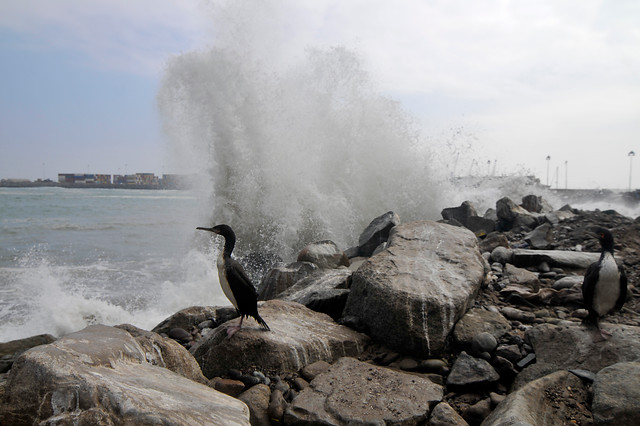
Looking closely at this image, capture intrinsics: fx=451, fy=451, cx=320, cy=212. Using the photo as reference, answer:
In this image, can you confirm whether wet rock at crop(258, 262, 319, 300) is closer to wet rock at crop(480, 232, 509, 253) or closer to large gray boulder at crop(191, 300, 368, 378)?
large gray boulder at crop(191, 300, 368, 378)

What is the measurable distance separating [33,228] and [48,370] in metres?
21.6

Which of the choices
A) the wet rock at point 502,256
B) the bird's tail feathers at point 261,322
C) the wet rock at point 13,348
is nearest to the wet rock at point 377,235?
the wet rock at point 502,256

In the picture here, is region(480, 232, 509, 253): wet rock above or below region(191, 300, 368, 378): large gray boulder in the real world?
above

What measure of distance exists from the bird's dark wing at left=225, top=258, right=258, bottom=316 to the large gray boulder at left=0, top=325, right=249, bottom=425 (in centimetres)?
125

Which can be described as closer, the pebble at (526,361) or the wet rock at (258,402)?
the wet rock at (258,402)

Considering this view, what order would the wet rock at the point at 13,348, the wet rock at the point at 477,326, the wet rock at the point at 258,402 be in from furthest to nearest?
the wet rock at the point at 13,348 < the wet rock at the point at 477,326 < the wet rock at the point at 258,402

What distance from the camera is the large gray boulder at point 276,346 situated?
3.59m

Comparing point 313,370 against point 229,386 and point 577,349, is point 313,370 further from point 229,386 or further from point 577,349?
point 577,349

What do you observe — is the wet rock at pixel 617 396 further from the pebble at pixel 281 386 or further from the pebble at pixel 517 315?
the pebble at pixel 281 386

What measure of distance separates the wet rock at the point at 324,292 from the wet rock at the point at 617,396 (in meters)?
2.46

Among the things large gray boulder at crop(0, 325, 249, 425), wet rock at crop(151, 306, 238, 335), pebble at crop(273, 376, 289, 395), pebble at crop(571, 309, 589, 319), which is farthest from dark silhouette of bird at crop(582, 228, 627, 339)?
wet rock at crop(151, 306, 238, 335)

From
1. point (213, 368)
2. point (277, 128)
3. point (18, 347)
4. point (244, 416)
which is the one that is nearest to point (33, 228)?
point (277, 128)

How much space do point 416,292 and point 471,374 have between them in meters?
0.81

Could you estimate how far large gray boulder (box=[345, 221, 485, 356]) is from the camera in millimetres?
3830
